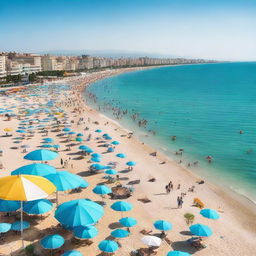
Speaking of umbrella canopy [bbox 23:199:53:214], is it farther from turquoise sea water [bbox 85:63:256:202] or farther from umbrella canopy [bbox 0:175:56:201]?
turquoise sea water [bbox 85:63:256:202]

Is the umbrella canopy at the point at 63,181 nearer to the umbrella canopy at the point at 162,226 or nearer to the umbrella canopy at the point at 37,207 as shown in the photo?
the umbrella canopy at the point at 37,207

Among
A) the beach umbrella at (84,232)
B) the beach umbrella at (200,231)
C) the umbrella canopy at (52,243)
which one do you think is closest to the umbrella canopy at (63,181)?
the beach umbrella at (84,232)

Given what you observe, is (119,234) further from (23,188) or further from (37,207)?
(23,188)

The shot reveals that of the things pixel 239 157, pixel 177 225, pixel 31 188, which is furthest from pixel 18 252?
pixel 239 157

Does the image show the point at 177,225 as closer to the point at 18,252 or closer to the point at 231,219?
the point at 231,219

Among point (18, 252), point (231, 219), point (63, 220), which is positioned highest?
point (63, 220)

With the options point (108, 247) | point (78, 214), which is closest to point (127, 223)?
point (108, 247)
